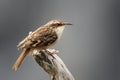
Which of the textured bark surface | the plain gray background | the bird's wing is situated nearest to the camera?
the bird's wing

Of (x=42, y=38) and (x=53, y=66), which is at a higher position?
(x=42, y=38)

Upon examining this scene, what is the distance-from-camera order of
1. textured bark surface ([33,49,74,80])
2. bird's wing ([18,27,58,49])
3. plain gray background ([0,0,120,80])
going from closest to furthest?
bird's wing ([18,27,58,49])
textured bark surface ([33,49,74,80])
plain gray background ([0,0,120,80])

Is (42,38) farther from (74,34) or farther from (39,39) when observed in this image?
(74,34)

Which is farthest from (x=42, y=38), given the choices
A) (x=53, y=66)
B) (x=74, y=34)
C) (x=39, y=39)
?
(x=74, y=34)

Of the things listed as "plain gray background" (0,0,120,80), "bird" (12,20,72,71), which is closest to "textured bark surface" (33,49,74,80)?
"bird" (12,20,72,71)

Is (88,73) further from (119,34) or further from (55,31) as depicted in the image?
(55,31)

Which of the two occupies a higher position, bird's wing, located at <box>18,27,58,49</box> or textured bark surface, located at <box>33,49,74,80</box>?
bird's wing, located at <box>18,27,58,49</box>

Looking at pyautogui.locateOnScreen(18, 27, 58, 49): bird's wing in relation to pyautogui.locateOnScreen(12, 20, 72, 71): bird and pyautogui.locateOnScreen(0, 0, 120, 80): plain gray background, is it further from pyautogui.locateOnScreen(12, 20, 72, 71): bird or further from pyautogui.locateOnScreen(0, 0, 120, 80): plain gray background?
pyautogui.locateOnScreen(0, 0, 120, 80): plain gray background
